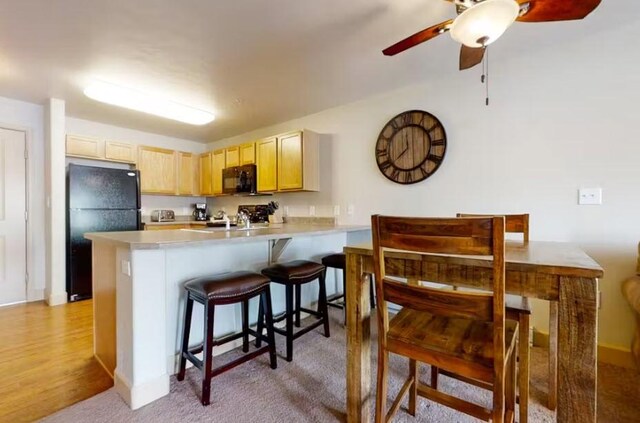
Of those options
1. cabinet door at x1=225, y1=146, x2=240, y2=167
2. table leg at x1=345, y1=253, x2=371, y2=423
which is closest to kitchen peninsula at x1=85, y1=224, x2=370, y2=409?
table leg at x1=345, y1=253, x2=371, y2=423

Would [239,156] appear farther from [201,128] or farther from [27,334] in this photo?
[27,334]

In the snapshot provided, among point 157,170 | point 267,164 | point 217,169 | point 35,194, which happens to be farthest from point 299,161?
point 35,194

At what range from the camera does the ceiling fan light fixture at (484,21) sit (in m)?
1.18

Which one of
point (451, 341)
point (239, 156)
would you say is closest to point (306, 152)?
point (239, 156)

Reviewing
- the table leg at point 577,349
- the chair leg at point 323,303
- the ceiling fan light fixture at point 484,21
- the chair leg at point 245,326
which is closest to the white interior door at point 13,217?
the chair leg at point 245,326

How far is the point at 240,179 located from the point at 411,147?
242 centimetres

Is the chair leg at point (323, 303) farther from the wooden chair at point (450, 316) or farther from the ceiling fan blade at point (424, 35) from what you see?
the ceiling fan blade at point (424, 35)

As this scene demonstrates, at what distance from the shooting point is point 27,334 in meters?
2.55

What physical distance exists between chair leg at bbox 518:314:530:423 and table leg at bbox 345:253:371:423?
0.70m

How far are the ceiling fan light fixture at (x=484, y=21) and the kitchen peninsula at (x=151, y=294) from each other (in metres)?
1.53

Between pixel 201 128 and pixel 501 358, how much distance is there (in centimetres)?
454

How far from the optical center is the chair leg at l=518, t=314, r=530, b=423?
134 centimetres

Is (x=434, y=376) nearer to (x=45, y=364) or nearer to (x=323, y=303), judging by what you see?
(x=323, y=303)

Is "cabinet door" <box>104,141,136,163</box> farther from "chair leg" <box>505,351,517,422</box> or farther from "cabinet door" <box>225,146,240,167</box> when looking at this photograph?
"chair leg" <box>505,351,517,422</box>
